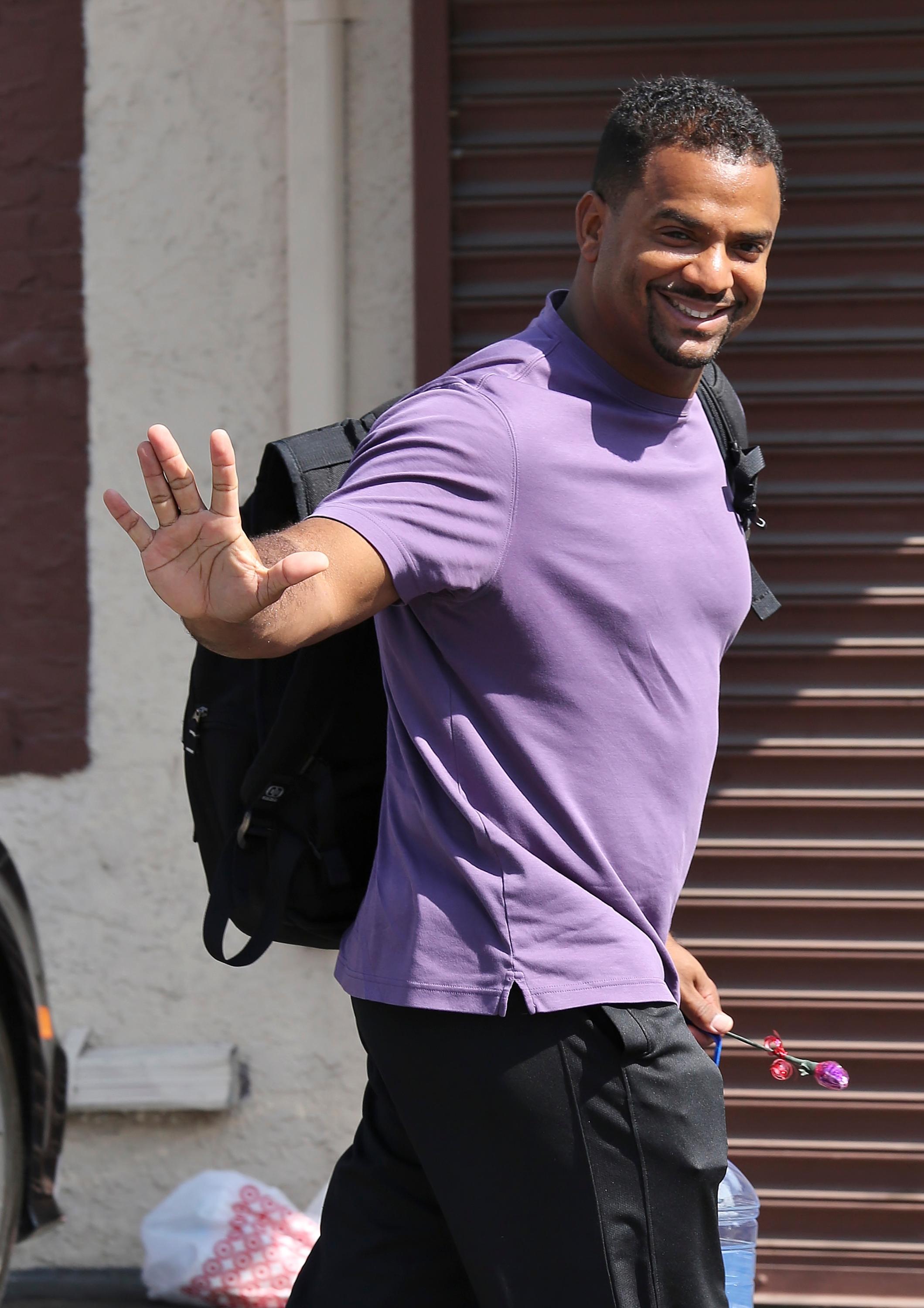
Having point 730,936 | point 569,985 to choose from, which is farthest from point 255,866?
point 730,936

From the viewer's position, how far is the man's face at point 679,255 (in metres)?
1.93

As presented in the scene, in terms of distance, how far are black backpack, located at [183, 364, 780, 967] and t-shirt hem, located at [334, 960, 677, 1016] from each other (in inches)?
9.6

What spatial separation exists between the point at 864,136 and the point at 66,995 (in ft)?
9.80

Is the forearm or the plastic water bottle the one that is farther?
the plastic water bottle

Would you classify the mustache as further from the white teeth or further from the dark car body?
the dark car body

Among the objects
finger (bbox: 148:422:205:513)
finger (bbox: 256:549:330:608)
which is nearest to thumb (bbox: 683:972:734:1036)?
finger (bbox: 256:549:330:608)

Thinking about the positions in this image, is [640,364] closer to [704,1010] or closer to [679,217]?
[679,217]

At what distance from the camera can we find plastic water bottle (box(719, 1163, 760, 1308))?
2.69 m

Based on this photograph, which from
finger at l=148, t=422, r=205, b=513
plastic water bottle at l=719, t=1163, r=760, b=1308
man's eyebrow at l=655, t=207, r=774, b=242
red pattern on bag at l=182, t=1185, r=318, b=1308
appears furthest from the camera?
red pattern on bag at l=182, t=1185, r=318, b=1308

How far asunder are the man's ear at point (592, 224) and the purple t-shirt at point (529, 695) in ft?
0.68

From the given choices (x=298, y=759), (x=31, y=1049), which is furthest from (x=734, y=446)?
(x=31, y=1049)

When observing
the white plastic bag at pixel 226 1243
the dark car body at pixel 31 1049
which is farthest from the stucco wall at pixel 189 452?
the dark car body at pixel 31 1049

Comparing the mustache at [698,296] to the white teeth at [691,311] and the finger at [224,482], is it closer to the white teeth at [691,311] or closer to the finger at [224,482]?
the white teeth at [691,311]

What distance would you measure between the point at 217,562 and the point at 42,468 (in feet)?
8.57
